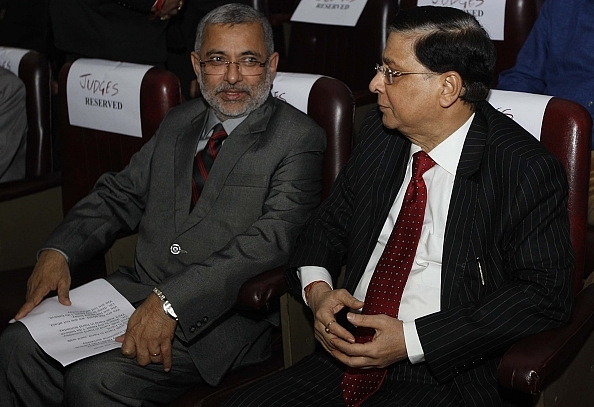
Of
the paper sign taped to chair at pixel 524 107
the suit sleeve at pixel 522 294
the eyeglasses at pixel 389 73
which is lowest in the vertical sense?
the suit sleeve at pixel 522 294

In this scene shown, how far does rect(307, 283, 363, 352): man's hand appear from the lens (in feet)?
6.22

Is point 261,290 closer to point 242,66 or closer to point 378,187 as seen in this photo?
point 378,187

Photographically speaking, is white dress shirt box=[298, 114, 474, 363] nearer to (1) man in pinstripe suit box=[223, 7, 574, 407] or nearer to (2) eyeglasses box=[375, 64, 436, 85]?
(1) man in pinstripe suit box=[223, 7, 574, 407]

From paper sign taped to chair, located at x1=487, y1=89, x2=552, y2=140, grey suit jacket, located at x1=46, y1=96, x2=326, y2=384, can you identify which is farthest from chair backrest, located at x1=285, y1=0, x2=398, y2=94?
paper sign taped to chair, located at x1=487, y1=89, x2=552, y2=140

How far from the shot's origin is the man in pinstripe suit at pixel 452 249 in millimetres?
1797

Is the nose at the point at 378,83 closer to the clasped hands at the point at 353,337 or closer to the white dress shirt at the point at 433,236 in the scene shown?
Result: the white dress shirt at the point at 433,236

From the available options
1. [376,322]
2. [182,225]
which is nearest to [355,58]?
[182,225]

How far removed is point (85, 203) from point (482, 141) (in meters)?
1.23

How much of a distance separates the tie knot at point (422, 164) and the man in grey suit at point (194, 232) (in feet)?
1.40

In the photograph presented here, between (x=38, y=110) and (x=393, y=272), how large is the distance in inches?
66.9

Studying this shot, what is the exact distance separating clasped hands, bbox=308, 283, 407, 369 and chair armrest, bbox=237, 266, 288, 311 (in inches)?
5.6

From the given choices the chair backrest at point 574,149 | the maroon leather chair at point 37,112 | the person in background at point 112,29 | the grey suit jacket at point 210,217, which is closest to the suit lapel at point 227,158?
the grey suit jacket at point 210,217

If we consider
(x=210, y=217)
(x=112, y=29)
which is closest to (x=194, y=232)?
(x=210, y=217)

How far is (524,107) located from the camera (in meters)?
2.07
